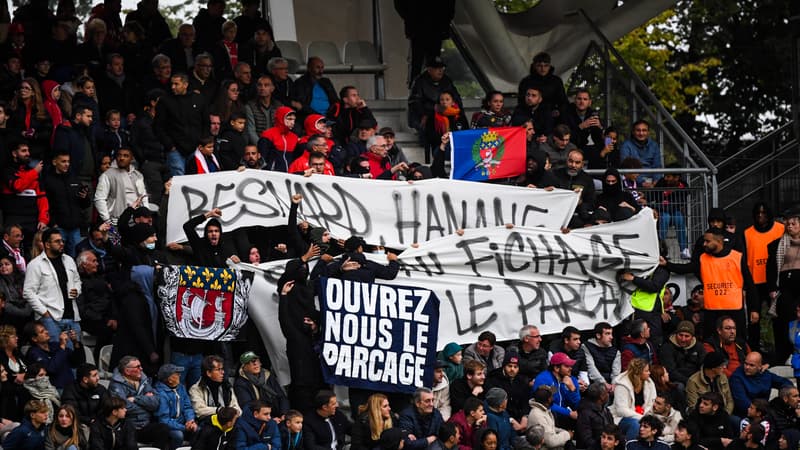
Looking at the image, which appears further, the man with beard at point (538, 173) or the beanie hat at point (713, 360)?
the man with beard at point (538, 173)

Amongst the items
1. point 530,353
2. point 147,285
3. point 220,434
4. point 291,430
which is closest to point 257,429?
point 220,434

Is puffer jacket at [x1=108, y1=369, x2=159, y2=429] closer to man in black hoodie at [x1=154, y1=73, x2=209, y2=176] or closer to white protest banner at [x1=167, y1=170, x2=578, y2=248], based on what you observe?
white protest banner at [x1=167, y1=170, x2=578, y2=248]

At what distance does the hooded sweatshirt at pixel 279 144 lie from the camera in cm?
2077

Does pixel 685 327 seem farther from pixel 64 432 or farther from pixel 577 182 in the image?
pixel 64 432

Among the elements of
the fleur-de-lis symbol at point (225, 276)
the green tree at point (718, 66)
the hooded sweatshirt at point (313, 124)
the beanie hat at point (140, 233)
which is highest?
the green tree at point (718, 66)

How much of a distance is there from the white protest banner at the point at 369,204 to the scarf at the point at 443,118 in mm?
2125

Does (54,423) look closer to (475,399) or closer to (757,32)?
(475,399)

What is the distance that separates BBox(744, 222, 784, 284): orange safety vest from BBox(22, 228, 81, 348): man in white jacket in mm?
8125

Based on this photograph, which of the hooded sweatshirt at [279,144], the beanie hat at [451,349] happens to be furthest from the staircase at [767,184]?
the beanie hat at [451,349]

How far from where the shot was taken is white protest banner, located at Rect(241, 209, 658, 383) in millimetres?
19750

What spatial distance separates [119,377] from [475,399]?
3.45 m

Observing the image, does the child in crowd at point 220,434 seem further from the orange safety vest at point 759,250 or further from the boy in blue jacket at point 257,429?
the orange safety vest at point 759,250

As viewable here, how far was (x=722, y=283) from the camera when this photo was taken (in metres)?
20.9

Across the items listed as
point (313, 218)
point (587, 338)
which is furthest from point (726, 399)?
point (313, 218)
